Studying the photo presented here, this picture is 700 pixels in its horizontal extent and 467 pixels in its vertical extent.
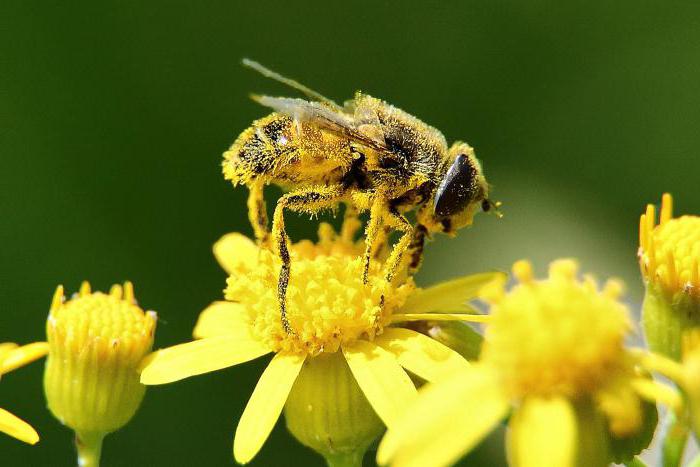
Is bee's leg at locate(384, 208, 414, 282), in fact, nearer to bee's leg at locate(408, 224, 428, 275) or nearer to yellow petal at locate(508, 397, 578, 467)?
bee's leg at locate(408, 224, 428, 275)

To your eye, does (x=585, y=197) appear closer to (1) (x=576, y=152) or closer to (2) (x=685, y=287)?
(1) (x=576, y=152)

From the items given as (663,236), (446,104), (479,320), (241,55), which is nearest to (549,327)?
(479,320)

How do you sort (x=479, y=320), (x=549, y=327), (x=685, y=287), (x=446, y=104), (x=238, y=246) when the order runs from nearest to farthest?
(x=549, y=327)
(x=479, y=320)
(x=685, y=287)
(x=238, y=246)
(x=446, y=104)

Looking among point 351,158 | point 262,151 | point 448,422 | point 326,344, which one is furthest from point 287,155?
point 448,422

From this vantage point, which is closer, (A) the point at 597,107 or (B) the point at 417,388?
(B) the point at 417,388

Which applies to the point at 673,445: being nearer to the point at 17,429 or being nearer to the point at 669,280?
the point at 669,280

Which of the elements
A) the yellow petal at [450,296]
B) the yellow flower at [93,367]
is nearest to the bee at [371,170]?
the yellow petal at [450,296]
